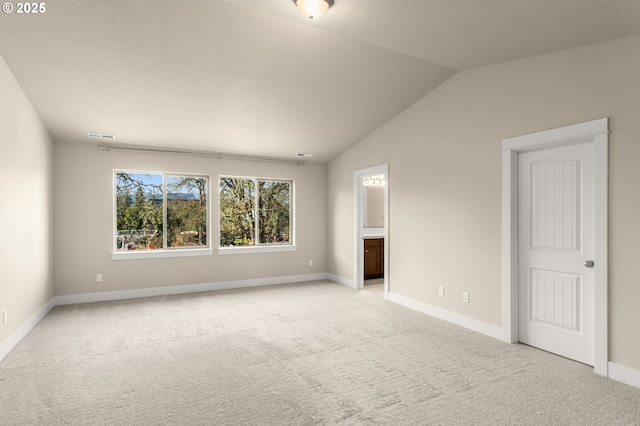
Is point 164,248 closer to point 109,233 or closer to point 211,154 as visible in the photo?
point 109,233

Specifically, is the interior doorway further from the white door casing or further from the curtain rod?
the white door casing

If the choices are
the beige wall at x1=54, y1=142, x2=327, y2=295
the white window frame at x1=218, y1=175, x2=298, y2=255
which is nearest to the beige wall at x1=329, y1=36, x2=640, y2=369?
the white window frame at x1=218, y1=175, x2=298, y2=255

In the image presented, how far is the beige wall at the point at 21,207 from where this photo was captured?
3311 millimetres

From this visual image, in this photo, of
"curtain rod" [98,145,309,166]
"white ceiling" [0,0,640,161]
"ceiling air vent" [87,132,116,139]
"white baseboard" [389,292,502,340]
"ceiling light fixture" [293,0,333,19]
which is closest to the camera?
"ceiling light fixture" [293,0,333,19]

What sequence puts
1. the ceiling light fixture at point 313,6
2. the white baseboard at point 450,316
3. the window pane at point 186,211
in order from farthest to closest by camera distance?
the window pane at point 186,211, the white baseboard at point 450,316, the ceiling light fixture at point 313,6

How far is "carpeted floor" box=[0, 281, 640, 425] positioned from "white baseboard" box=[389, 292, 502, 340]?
4.6 inches

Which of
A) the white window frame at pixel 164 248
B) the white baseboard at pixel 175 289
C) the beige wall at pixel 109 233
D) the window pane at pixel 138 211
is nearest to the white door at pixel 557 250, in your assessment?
the white baseboard at pixel 175 289

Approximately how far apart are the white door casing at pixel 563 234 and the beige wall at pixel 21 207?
4.78 metres

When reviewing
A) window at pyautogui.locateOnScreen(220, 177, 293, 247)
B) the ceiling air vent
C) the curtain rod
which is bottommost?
window at pyautogui.locateOnScreen(220, 177, 293, 247)

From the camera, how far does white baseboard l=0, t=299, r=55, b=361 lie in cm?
332

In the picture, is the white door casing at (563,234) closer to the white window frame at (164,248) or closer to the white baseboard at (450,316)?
the white baseboard at (450,316)

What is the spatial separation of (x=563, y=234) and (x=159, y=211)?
5.45 meters

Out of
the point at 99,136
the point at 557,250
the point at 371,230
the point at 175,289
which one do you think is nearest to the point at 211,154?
the point at 99,136

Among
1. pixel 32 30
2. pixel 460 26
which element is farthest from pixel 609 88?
pixel 32 30
